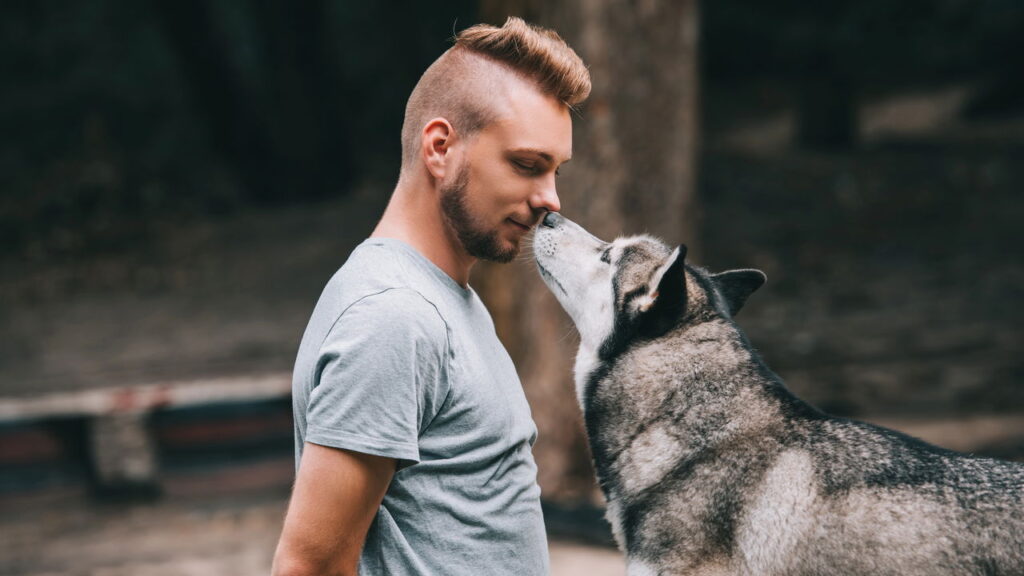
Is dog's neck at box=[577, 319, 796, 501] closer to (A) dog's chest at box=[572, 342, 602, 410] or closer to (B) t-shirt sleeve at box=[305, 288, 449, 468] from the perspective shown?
(A) dog's chest at box=[572, 342, 602, 410]

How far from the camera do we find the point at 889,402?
6176 mm

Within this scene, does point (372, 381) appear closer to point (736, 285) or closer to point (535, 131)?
point (535, 131)

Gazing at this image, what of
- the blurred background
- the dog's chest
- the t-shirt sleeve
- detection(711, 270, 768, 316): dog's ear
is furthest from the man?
the blurred background

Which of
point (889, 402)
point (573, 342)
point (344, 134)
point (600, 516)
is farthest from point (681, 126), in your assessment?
point (344, 134)

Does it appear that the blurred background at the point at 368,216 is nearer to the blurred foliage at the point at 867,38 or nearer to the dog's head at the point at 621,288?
the blurred foliage at the point at 867,38

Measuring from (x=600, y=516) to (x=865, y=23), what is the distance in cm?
981

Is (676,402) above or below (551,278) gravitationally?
below

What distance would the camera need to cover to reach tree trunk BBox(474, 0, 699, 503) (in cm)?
477

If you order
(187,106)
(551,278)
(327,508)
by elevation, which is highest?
(187,106)

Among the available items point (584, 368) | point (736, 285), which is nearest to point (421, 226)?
point (584, 368)

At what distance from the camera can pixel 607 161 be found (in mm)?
4883

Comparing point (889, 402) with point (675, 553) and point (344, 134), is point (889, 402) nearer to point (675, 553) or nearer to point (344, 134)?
point (675, 553)

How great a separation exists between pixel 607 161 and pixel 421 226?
9.69ft

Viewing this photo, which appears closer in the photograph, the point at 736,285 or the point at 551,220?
the point at 551,220
